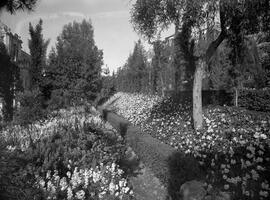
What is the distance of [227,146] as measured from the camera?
20.7ft

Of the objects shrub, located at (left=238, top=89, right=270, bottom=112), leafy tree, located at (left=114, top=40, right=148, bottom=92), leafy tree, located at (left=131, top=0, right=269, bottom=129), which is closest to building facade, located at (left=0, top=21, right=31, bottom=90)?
leafy tree, located at (left=131, top=0, right=269, bottom=129)

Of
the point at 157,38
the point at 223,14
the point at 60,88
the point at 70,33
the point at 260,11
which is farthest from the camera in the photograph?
the point at 70,33

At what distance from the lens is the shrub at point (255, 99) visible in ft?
34.2

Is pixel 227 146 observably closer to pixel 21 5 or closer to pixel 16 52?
pixel 21 5

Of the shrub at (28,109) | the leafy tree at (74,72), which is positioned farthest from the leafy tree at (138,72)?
the shrub at (28,109)

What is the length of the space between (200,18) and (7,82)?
556 inches

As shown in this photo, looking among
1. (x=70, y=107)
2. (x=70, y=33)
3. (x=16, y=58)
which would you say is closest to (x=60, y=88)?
(x=70, y=107)

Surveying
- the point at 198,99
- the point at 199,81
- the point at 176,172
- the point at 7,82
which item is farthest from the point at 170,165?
the point at 7,82

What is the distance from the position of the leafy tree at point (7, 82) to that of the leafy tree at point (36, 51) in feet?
7.76

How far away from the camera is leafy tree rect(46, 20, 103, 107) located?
1809cm

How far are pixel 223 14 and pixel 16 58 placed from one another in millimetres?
16450

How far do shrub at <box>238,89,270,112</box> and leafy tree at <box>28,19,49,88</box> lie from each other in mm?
11986

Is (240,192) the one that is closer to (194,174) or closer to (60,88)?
(194,174)

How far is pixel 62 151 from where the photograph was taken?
22.4ft
